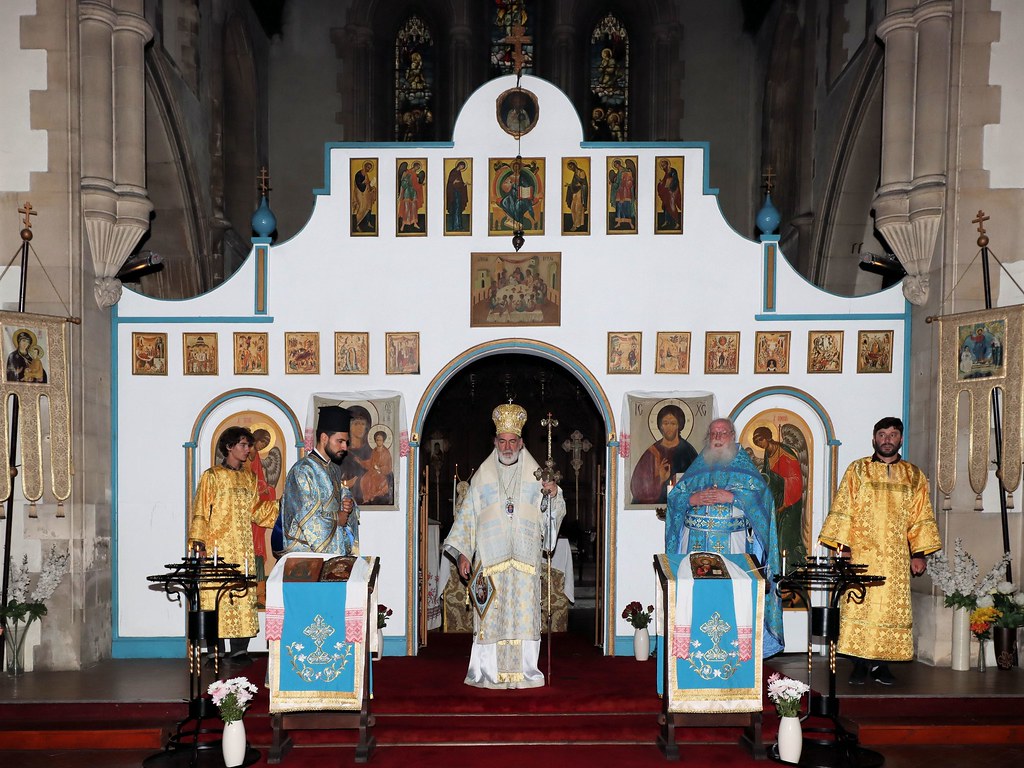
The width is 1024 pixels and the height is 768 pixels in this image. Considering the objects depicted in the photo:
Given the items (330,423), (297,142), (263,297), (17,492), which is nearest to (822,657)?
(330,423)

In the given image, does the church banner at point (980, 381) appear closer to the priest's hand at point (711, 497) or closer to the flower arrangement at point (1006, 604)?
the flower arrangement at point (1006, 604)

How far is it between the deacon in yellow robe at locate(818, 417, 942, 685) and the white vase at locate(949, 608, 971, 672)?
0.74 meters

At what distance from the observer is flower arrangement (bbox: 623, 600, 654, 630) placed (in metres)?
10.9

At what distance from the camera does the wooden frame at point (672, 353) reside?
1140 cm

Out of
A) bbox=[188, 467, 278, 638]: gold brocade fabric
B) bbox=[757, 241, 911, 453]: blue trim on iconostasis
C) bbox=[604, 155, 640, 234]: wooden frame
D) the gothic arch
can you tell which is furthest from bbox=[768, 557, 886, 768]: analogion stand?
the gothic arch

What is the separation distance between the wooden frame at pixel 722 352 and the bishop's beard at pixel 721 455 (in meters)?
1.76

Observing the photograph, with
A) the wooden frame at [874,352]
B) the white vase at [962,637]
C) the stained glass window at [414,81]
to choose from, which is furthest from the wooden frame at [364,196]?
the stained glass window at [414,81]

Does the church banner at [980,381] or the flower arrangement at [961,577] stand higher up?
the church banner at [980,381]

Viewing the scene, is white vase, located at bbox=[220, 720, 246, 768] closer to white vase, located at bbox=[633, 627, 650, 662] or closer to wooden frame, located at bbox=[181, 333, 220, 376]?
white vase, located at bbox=[633, 627, 650, 662]

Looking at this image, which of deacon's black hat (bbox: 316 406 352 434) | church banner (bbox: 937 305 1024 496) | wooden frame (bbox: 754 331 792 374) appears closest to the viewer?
deacon's black hat (bbox: 316 406 352 434)

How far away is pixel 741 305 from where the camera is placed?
1138cm

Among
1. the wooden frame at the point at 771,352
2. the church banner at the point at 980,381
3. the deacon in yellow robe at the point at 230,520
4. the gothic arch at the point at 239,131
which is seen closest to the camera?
the church banner at the point at 980,381

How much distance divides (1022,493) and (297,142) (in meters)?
12.9

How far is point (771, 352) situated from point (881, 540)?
2496mm
